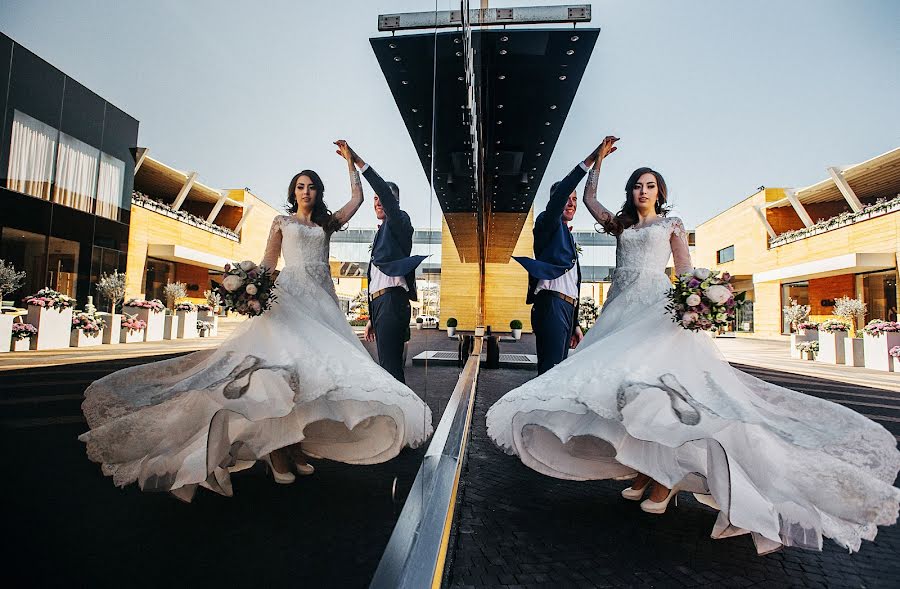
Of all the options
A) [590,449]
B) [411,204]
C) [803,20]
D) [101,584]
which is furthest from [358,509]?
[803,20]

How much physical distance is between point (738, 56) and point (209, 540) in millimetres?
2458

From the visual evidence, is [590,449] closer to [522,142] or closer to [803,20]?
[803,20]

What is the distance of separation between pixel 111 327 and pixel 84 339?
66 mm

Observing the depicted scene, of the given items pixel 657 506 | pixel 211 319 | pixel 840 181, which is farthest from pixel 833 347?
pixel 211 319

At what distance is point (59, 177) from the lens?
1112mm

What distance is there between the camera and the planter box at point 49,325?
3.54 ft

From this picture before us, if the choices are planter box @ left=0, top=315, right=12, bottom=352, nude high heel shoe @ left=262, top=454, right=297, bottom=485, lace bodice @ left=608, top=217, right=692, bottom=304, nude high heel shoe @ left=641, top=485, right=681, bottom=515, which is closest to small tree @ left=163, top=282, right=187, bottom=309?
planter box @ left=0, top=315, right=12, bottom=352

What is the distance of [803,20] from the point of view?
1.77 meters

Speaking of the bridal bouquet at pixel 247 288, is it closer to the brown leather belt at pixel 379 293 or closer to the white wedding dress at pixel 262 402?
the white wedding dress at pixel 262 402

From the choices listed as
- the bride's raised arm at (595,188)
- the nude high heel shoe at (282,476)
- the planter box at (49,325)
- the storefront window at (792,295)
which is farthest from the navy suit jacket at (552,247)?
the storefront window at (792,295)

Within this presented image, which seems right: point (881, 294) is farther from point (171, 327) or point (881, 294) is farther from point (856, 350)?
point (171, 327)

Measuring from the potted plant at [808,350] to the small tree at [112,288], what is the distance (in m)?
14.4

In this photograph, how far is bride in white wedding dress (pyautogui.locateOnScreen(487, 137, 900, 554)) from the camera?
4.54ft

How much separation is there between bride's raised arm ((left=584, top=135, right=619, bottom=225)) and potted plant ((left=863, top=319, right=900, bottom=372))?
968 centimetres
